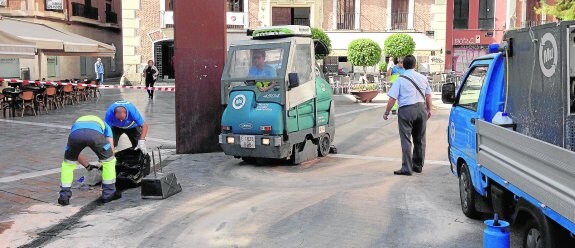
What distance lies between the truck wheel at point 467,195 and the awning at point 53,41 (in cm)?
1244

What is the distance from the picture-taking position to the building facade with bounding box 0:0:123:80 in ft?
96.8

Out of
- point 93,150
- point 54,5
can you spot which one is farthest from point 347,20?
point 93,150

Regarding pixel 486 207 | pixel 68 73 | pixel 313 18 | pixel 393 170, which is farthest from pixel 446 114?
pixel 68 73

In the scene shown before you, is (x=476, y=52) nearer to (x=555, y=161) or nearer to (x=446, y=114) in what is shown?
(x=446, y=114)

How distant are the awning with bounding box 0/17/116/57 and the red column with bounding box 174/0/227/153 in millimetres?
6467

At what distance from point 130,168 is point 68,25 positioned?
32.4m

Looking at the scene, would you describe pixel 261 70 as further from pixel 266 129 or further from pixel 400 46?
pixel 400 46

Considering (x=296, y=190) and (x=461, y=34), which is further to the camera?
(x=461, y=34)

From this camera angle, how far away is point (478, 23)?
3675cm

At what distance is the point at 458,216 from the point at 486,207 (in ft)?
2.02

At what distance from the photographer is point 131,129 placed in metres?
8.90

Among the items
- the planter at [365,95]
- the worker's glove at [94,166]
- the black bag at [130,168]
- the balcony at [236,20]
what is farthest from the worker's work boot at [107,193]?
the balcony at [236,20]

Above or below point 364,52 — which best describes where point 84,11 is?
above

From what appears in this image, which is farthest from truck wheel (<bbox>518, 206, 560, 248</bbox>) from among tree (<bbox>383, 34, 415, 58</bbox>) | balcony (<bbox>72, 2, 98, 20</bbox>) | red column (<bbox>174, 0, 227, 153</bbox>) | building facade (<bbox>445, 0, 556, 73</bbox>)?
balcony (<bbox>72, 2, 98, 20</bbox>)
